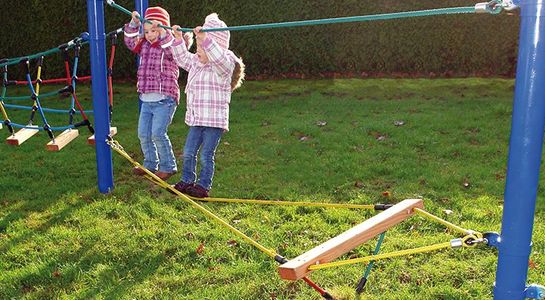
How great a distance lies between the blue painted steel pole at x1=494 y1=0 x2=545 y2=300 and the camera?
8.45ft

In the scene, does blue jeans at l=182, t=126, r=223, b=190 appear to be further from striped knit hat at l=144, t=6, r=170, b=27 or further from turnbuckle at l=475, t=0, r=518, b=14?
turnbuckle at l=475, t=0, r=518, b=14

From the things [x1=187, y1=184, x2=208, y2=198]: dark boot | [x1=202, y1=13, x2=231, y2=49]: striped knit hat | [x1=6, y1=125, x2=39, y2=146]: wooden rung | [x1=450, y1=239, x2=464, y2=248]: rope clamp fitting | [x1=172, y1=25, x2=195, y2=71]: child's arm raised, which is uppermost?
[x1=202, y1=13, x2=231, y2=49]: striped knit hat

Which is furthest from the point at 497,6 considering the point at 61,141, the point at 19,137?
the point at 19,137

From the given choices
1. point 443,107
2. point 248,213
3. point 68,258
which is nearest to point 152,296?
point 68,258

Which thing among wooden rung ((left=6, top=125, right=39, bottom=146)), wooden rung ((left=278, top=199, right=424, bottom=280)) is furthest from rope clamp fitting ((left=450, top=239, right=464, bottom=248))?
wooden rung ((left=6, top=125, right=39, bottom=146))

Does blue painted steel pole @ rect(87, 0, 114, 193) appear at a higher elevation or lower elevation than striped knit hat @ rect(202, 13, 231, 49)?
lower

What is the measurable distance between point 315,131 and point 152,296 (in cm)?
414

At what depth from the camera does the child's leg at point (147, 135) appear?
213 inches

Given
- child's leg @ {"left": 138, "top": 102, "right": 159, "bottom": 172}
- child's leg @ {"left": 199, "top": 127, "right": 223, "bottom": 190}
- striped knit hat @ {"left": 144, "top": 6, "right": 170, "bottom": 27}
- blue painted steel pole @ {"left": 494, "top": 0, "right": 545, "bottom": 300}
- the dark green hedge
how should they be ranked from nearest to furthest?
1. blue painted steel pole @ {"left": 494, "top": 0, "right": 545, "bottom": 300}
2. child's leg @ {"left": 199, "top": 127, "right": 223, "bottom": 190}
3. striped knit hat @ {"left": 144, "top": 6, "right": 170, "bottom": 27}
4. child's leg @ {"left": 138, "top": 102, "right": 159, "bottom": 172}
5. the dark green hedge

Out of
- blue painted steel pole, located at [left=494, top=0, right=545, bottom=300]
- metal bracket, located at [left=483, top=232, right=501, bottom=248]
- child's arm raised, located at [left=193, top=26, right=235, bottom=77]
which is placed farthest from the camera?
child's arm raised, located at [left=193, top=26, right=235, bottom=77]

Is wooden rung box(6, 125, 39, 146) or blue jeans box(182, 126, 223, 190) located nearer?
blue jeans box(182, 126, 223, 190)

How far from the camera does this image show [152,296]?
391 cm

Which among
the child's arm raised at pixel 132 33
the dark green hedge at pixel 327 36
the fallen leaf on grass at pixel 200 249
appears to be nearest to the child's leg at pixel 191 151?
the fallen leaf on grass at pixel 200 249

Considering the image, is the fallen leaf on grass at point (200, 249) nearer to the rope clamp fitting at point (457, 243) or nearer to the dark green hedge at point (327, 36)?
the rope clamp fitting at point (457, 243)
